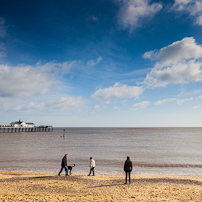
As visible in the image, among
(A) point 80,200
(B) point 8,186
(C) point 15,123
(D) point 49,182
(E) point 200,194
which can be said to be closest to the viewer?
(A) point 80,200

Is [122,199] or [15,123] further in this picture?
[15,123]

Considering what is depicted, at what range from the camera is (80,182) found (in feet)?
47.1

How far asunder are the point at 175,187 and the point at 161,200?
353 centimetres

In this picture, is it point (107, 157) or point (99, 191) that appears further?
point (107, 157)

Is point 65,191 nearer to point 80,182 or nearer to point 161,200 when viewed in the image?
point 80,182

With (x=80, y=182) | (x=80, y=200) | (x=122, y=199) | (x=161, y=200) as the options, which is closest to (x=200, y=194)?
(x=161, y=200)

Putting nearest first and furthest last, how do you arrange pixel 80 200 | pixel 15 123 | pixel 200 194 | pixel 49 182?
pixel 80 200
pixel 200 194
pixel 49 182
pixel 15 123

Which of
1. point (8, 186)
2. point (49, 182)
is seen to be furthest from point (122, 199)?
point (8, 186)

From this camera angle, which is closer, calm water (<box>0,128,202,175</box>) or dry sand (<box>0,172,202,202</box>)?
dry sand (<box>0,172,202,202</box>)

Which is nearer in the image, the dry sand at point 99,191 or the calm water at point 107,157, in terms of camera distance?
the dry sand at point 99,191

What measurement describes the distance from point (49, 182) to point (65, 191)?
2.94 metres

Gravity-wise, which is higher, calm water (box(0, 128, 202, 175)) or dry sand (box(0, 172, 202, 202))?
dry sand (box(0, 172, 202, 202))

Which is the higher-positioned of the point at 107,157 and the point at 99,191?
the point at 99,191

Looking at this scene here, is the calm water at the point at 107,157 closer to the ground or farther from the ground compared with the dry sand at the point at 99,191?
closer to the ground
